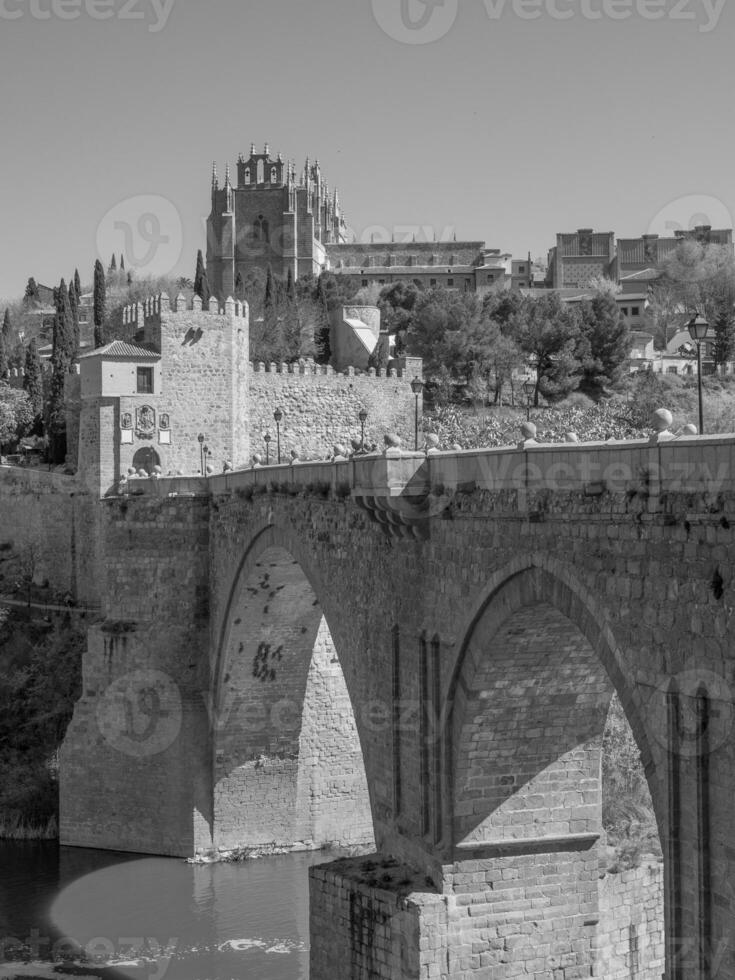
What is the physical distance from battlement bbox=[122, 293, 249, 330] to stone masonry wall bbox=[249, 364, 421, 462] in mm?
3397

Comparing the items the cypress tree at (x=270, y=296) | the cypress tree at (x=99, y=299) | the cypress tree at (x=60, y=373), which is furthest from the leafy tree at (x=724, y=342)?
the cypress tree at (x=60, y=373)

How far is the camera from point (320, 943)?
15.8 metres

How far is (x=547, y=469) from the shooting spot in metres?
11.6

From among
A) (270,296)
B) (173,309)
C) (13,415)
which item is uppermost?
(270,296)

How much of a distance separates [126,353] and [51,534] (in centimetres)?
587

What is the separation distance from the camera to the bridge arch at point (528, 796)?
44.5 feet

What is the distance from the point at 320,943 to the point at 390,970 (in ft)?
5.03

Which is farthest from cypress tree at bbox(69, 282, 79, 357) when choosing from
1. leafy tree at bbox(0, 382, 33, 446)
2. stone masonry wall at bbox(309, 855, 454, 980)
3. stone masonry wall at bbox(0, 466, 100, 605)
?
stone masonry wall at bbox(309, 855, 454, 980)

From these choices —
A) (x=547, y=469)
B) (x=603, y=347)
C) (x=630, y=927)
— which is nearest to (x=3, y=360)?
(x=603, y=347)

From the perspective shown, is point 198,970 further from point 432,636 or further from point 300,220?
point 300,220

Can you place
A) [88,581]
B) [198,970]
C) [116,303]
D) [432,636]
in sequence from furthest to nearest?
1. [116,303]
2. [88,581]
3. [198,970]
4. [432,636]

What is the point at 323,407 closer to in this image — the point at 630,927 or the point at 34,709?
the point at 34,709

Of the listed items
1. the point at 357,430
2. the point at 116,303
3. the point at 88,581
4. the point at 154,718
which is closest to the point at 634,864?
the point at 154,718

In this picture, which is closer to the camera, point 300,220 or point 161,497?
point 161,497
